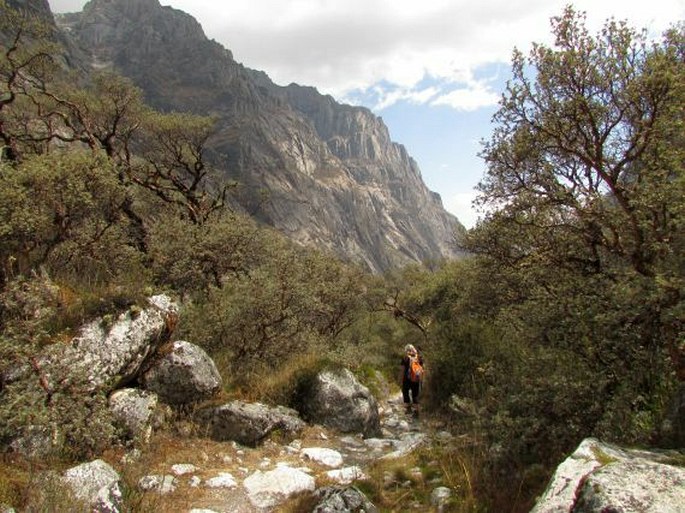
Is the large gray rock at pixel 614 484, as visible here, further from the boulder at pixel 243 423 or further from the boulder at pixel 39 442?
the boulder at pixel 243 423

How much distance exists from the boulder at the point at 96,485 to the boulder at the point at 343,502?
2530mm

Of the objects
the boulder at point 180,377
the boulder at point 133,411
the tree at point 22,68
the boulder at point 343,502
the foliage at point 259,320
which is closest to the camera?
the boulder at point 343,502

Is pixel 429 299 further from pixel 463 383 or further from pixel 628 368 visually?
pixel 628 368

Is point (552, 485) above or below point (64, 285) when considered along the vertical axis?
below

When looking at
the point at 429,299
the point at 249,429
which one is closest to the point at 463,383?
the point at 249,429

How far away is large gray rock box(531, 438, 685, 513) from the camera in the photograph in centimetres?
406

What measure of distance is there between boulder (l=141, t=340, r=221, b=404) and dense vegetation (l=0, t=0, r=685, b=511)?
148cm

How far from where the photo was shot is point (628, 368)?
6246 mm

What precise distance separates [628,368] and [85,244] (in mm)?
12646

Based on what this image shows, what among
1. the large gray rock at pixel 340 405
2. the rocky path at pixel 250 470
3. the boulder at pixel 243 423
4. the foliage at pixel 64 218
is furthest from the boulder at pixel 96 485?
the large gray rock at pixel 340 405

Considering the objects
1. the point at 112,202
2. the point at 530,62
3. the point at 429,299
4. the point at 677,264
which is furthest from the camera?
the point at 429,299

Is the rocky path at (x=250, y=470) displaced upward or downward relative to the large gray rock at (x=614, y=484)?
downward

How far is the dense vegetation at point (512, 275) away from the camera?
20.5 ft

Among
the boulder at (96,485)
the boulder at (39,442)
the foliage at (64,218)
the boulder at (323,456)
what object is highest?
the foliage at (64,218)
